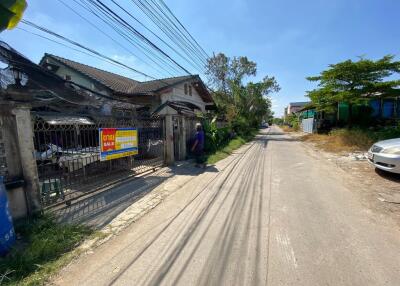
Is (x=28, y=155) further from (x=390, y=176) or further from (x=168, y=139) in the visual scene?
(x=390, y=176)

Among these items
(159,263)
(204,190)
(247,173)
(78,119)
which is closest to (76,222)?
(159,263)

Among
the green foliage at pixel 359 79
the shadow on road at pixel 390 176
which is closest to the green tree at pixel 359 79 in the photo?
the green foliage at pixel 359 79

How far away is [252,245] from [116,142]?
4704 mm

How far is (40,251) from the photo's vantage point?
2.98 metres

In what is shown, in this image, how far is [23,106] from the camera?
3.84 meters

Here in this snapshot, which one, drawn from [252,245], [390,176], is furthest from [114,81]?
[390,176]

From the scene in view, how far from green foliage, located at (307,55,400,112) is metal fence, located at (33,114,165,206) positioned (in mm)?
13332

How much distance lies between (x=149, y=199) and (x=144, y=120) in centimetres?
342

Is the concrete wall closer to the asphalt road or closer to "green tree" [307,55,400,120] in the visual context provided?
the asphalt road

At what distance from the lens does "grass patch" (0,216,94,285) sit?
258 cm

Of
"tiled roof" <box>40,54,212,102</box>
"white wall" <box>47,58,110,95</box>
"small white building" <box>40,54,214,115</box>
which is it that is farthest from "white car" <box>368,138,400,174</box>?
"white wall" <box>47,58,110,95</box>

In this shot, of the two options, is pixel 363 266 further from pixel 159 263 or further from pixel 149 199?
pixel 149 199

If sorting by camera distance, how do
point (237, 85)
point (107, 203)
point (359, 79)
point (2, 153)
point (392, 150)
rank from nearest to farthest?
point (2, 153) < point (107, 203) < point (392, 150) < point (359, 79) < point (237, 85)

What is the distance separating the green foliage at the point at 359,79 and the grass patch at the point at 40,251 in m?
17.0
